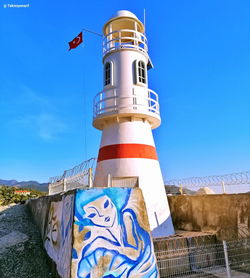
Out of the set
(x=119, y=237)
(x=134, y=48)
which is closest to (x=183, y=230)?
(x=119, y=237)

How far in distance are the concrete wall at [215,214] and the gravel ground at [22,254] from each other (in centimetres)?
785

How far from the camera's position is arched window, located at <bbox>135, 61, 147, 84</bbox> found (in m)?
11.9

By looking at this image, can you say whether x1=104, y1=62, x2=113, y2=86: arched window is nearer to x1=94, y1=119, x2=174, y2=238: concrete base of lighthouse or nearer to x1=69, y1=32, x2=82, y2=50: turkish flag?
x1=94, y1=119, x2=174, y2=238: concrete base of lighthouse

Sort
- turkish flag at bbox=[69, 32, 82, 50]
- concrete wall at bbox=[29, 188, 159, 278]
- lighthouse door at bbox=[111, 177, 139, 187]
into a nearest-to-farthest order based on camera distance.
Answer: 1. concrete wall at bbox=[29, 188, 159, 278]
2. lighthouse door at bbox=[111, 177, 139, 187]
3. turkish flag at bbox=[69, 32, 82, 50]

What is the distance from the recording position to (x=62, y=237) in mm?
6371

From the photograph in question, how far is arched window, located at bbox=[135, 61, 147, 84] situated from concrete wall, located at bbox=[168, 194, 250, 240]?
7.27 meters

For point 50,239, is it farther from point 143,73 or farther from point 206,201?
point 143,73

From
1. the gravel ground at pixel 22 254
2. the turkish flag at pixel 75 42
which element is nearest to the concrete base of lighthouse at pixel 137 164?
the gravel ground at pixel 22 254

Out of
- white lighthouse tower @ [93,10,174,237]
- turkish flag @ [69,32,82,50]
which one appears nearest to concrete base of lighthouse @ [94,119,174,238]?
white lighthouse tower @ [93,10,174,237]

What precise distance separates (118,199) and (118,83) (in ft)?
23.7

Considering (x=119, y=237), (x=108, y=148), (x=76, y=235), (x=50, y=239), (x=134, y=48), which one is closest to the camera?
(x=76, y=235)

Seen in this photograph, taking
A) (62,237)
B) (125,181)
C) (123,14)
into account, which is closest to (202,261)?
(125,181)

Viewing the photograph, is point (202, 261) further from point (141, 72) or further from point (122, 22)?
point (122, 22)

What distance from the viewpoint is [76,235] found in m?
5.53
